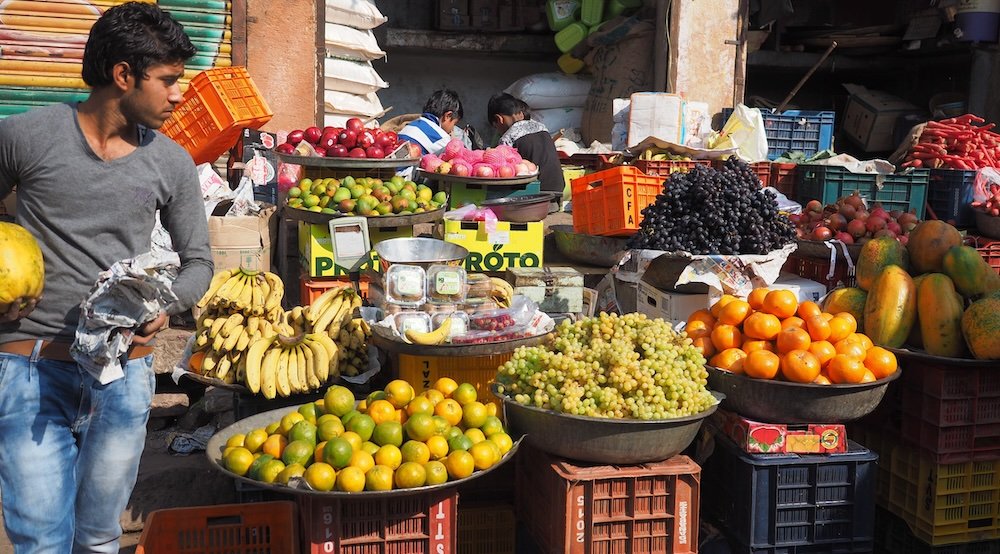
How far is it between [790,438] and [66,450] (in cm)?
251

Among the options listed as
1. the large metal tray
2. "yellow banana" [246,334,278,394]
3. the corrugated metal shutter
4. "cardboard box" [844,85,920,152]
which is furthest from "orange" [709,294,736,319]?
"cardboard box" [844,85,920,152]

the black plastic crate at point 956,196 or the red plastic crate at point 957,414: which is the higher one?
the black plastic crate at point 956,196

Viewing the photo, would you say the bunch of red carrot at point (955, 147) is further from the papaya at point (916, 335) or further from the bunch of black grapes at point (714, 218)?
the papaya at point (916, 335)

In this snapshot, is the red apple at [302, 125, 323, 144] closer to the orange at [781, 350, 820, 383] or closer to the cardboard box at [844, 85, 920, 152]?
the orange at [781, 350, 820, 383]

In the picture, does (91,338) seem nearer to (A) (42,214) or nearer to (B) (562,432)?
(A) (42,214)

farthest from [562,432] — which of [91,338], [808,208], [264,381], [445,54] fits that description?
[445,54]

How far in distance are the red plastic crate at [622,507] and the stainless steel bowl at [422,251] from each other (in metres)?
1.37

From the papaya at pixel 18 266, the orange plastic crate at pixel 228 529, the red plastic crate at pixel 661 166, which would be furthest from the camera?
the red plastic crate at pixel 661 166

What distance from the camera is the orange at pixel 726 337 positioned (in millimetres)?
3639

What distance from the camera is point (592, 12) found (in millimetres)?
10289

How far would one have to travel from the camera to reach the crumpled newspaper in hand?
2299 millimetres

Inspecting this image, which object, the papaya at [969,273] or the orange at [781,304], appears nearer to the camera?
the orange at [781,304]

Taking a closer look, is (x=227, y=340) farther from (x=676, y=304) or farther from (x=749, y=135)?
(x=749, y=135)

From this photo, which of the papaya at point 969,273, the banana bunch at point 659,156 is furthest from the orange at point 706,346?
the banana bunch at point 659,156
